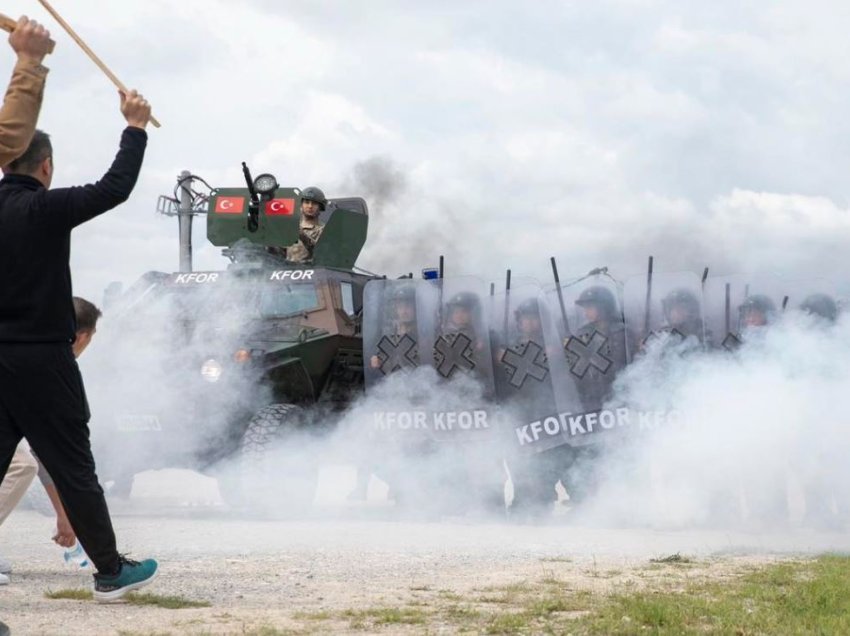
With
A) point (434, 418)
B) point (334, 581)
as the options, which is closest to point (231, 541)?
point (334, 581)

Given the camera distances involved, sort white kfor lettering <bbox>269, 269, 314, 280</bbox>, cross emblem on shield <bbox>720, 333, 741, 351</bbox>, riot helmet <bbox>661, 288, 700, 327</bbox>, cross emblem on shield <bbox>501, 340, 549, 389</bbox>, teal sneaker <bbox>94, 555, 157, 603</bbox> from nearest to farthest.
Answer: teal sneaker <bbox>94, 555, 157, 603</bbox>
cross emblem on shield <bbox>720, 333, 741, 351</bbox>
riot helmet <bbox>661, 288, 700, 327</bbox>
cross emblem on shield <bbox>501, 340, 549, 389</bbox>
white kfor lettering <bbox>269, 269, 314, 280</bbox>

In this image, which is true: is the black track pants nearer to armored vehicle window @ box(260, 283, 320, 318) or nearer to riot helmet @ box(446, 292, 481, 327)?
riot helmet @ box(446, 292, 481, 327)

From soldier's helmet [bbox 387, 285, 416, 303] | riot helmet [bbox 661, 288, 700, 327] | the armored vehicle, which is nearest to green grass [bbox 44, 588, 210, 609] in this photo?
the armored vehicle

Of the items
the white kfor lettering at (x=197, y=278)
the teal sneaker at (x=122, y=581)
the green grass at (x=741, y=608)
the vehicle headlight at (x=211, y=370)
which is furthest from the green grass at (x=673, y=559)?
the white kfor lettering at (x=197, y=278)

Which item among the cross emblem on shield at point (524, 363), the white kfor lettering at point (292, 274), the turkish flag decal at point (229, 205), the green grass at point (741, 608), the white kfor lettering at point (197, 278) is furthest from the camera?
the turkish flag decal at point (229, 205)

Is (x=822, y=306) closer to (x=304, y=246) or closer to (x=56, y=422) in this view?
(x=304, y=246)

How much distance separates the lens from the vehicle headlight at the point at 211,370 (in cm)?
1121

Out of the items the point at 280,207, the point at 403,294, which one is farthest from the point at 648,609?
the point at 280,207

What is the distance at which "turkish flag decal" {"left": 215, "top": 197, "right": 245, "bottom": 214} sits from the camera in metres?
13.1

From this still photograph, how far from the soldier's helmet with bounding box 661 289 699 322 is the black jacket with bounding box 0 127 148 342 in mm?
6264

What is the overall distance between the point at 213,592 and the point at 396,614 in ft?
3.59

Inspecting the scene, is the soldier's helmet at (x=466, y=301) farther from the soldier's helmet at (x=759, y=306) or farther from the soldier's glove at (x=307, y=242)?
the soldier's glove at (x=307, y=242)

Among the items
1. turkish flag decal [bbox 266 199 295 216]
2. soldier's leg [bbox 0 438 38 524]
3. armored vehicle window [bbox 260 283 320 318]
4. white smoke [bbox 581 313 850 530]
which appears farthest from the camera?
turkish flag decal [bbox 266 199 295 216]

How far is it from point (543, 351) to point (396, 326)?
1251 mm
